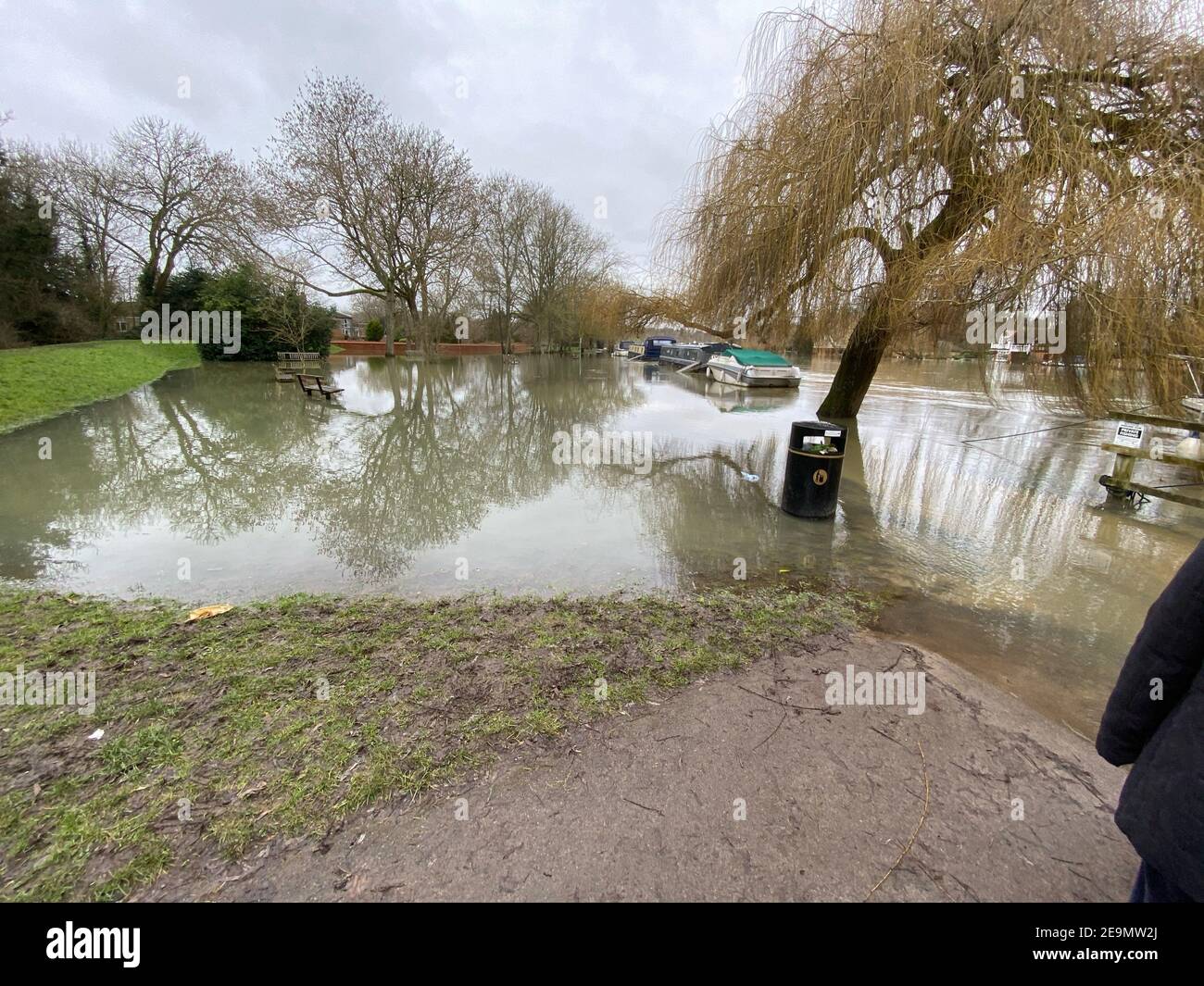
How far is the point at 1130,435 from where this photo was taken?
685cm

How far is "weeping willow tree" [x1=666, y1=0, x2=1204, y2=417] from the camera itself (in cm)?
539

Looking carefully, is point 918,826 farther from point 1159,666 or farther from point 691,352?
point 691,352

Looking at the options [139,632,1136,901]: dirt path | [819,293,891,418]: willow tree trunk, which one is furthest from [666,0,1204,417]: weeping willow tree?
[139,632,1136,901]: dirt path

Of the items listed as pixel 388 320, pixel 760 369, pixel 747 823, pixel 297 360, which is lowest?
pixel 747 823

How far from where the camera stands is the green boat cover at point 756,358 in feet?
72.6

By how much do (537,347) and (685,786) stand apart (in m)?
61.1
